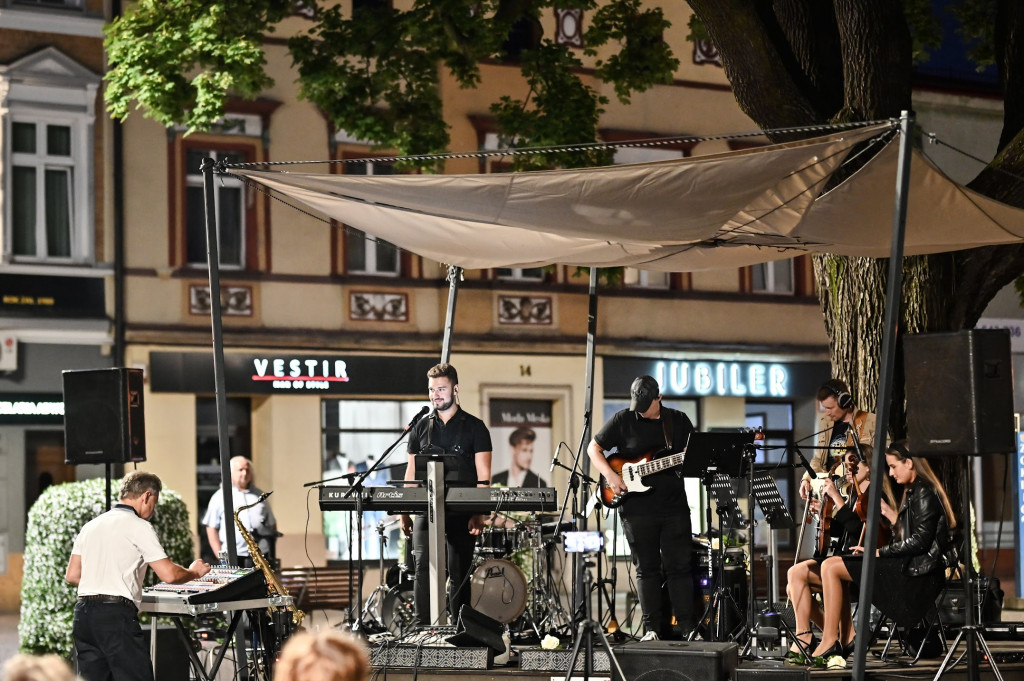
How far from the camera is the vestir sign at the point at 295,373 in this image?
1992 cm

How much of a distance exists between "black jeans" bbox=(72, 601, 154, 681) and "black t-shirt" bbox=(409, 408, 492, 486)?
2239mm

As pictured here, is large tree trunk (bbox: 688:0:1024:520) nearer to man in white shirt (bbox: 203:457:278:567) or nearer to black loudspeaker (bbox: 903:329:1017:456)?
black loudspeaker (bbox: 903:329:1017:456)

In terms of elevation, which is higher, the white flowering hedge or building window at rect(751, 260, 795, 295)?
building window at rect(751, 260, 795, 295)

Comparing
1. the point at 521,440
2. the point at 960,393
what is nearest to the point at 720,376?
the point at 521,440

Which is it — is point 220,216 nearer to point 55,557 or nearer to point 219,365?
point 55,557

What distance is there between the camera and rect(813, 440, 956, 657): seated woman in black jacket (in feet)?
29.9

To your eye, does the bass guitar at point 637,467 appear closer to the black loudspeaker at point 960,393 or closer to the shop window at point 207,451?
the black loudspeaker at point 960,393

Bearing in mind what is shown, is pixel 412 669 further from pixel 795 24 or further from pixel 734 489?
pixel 795 24

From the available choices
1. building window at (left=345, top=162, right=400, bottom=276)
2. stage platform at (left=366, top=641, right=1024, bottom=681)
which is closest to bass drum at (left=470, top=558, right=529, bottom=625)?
stage platform at (left=366, top=641, right=1024, bottom=681)

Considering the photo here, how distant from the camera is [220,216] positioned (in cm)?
2070

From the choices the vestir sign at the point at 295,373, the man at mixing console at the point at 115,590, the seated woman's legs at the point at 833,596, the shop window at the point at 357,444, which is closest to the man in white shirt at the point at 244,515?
the man at mixing console at the point at 115,590

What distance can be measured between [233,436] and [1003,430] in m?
14.5

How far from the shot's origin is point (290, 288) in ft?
68.6

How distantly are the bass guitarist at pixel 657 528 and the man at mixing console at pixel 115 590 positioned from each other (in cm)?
286
